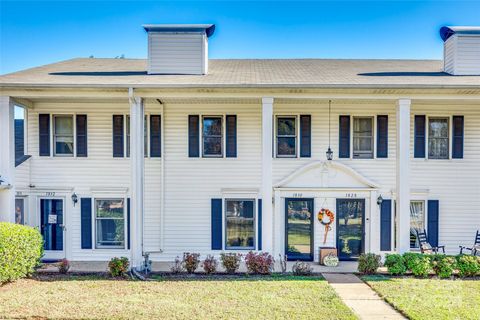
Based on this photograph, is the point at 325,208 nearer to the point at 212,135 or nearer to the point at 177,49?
the point at 212,135

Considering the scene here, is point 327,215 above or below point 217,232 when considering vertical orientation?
above

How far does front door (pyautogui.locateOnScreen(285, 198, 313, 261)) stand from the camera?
1080cm

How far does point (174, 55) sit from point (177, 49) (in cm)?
21

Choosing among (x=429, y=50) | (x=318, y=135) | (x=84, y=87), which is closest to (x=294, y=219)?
(x=318, y=135)

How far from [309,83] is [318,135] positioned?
2.21 metres

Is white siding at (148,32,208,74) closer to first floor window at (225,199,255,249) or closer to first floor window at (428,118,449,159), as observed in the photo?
first floor window at (225,199,255,249)

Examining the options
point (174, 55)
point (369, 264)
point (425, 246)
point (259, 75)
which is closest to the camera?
point (369, 264)

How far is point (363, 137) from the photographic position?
10.9 m

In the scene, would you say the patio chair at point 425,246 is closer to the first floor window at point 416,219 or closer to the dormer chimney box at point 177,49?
the first floor window at point 416,219

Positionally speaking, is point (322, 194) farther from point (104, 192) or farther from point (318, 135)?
point (104, 192)

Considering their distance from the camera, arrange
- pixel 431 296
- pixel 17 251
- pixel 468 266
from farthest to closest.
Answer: pixel 468 266 → pixel 17 251 → pixel 431 296

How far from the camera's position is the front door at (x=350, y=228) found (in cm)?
1080

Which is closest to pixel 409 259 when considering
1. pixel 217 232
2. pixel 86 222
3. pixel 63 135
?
pixel 217 232

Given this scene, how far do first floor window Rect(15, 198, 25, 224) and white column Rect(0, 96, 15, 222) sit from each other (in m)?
1.14
